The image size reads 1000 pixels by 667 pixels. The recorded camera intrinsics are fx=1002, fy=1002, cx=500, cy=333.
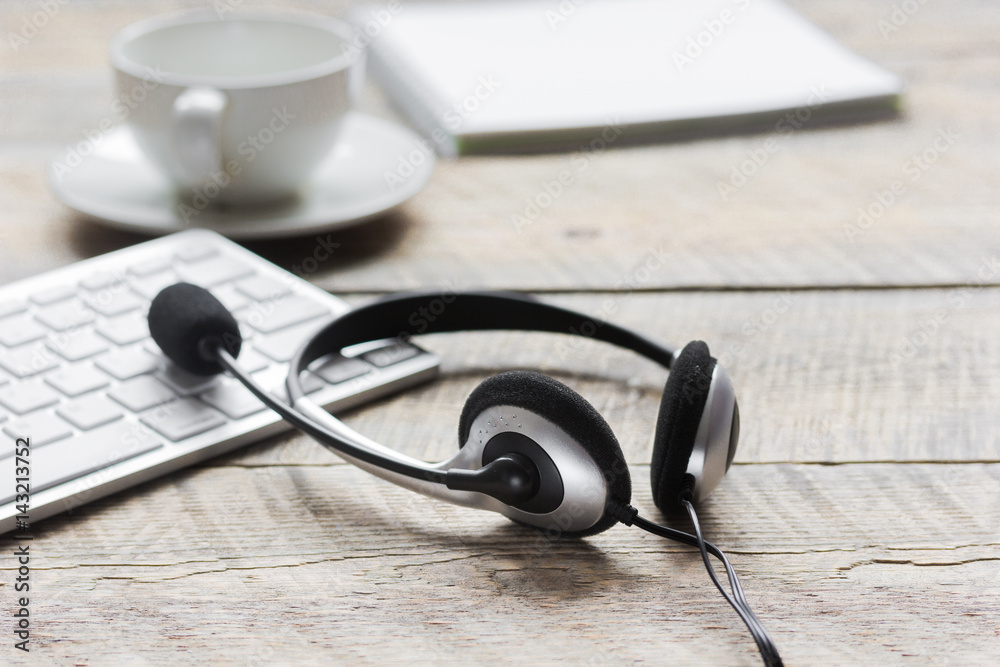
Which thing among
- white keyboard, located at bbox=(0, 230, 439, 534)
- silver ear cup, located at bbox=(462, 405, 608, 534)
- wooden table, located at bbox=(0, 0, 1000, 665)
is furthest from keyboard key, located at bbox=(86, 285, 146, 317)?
silver ear cup, located at bbox=(462, 405, 608, 534)

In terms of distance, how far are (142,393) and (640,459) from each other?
0.25m

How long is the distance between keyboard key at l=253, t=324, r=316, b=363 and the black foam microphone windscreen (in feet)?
0.11

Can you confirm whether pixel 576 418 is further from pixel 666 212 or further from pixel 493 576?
pixel 666 212

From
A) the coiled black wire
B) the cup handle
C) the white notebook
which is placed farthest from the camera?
the white notebook

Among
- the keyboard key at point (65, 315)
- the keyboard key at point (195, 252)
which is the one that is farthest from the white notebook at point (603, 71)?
the keyboard key at point (65, 315)

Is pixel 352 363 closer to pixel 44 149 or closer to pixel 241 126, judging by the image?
pixel 241 126

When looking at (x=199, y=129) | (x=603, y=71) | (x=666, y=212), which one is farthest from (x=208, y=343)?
(x=603, y=71)

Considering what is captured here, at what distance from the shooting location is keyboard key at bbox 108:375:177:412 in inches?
19.7

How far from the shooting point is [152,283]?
2.05 feet

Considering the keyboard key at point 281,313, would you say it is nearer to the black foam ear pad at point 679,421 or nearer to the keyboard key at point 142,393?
the keyboard key at point 142,393

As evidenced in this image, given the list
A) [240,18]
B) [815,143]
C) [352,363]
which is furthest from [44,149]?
[815,143]

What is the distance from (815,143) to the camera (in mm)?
887

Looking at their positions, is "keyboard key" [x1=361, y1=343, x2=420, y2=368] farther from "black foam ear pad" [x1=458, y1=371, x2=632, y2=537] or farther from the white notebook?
the white notebook

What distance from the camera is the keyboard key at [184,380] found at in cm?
52
